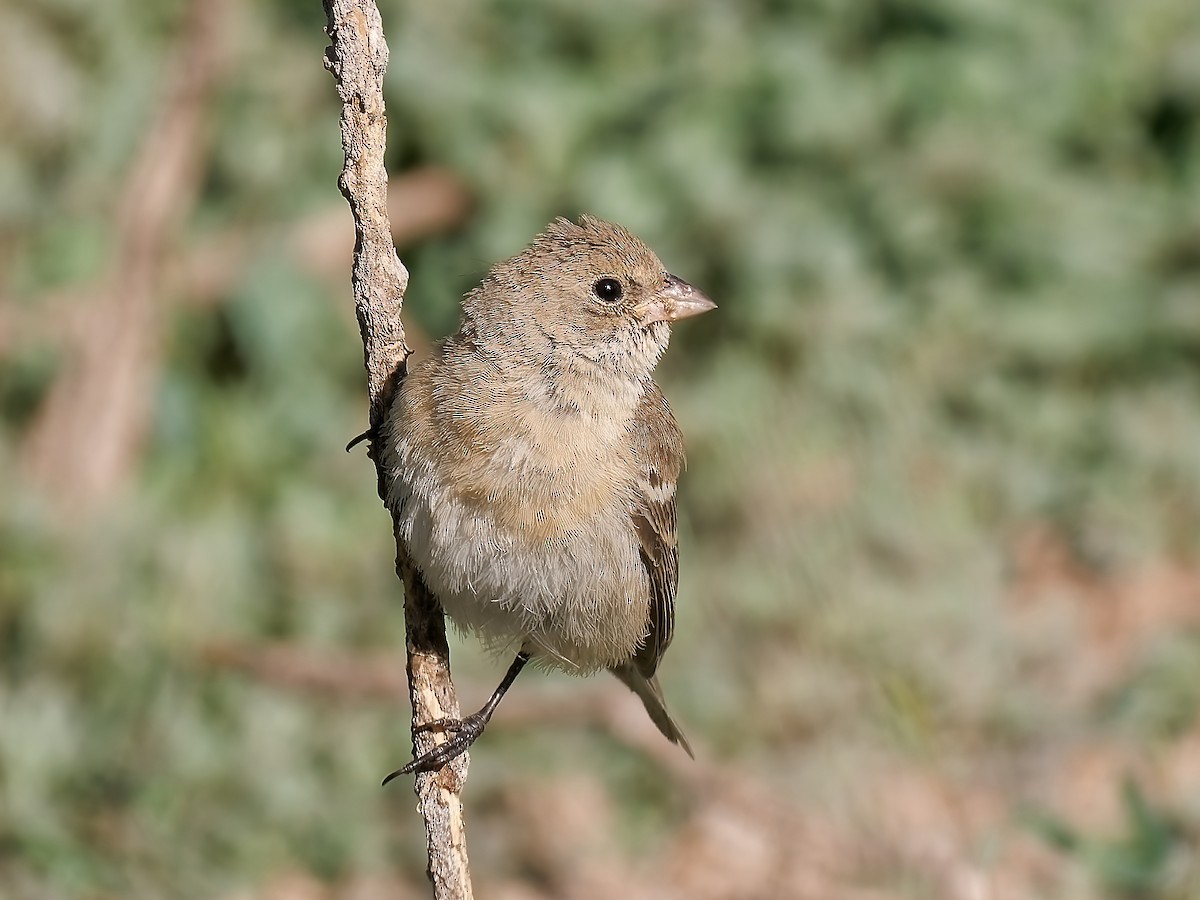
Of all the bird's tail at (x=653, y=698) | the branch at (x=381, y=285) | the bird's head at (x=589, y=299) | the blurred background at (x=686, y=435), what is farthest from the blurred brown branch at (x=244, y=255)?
the branch at (x=381, y=285)

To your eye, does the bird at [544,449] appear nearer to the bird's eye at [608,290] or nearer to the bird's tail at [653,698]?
the bird's eye at [608,290]

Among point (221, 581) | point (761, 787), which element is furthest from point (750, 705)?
point (221, 581)

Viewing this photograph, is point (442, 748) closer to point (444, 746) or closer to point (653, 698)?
point (444, 746)

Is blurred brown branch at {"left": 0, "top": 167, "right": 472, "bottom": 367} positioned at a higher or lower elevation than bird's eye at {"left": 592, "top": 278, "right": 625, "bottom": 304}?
higher

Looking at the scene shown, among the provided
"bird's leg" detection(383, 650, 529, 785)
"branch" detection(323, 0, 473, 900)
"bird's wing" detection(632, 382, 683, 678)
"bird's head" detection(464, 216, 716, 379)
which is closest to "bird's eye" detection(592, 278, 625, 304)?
"bird's head" detection(464, 216, 716, 379)

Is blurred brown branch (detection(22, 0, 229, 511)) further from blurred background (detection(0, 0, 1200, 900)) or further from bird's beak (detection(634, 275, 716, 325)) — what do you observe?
bird's beak (detection(634, 275, 716, 325))

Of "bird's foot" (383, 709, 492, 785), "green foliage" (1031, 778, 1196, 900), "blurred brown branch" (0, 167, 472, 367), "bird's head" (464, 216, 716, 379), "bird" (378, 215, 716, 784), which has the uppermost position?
"blurred brown branch" (0, 167, 472, 367)

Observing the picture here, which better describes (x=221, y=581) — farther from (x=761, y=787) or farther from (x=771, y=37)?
(x=771, y=37)

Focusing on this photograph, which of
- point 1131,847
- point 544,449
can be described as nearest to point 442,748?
point 544,449
